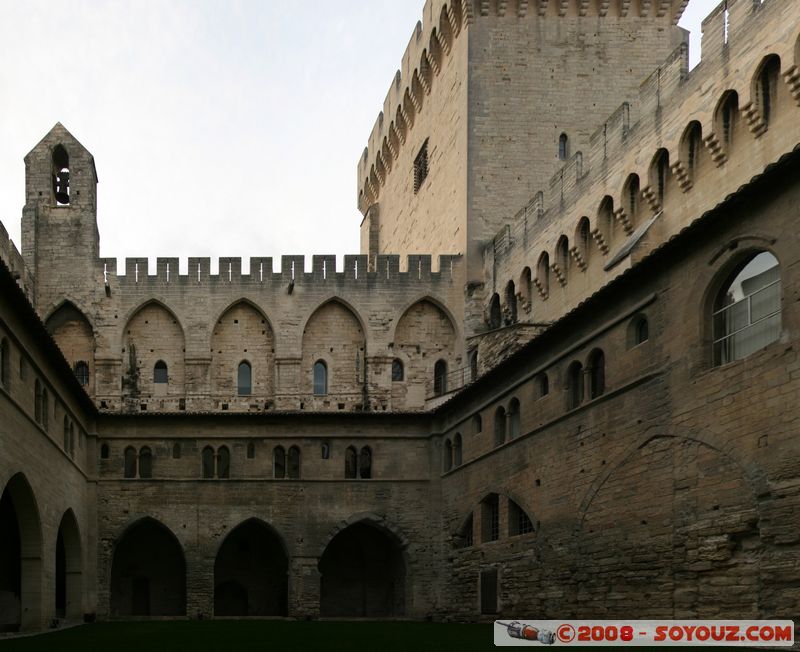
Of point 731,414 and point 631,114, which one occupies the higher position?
point 631,114

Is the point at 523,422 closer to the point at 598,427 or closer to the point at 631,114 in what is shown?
the point at 598,427

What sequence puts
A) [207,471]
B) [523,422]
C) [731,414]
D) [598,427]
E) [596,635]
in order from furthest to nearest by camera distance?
[207,471]
[523,422]
[598,427]
[596,635]
[731,414]

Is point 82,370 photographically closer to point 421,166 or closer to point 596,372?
point 421,166

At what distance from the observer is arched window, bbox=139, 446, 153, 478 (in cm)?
3891

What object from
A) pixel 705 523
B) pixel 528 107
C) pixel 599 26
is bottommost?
pixel 705 523

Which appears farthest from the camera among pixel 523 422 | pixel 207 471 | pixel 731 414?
pixel 207 471

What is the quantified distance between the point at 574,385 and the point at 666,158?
5922 mm

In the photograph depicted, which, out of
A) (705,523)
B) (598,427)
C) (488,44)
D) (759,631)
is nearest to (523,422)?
(598,427)

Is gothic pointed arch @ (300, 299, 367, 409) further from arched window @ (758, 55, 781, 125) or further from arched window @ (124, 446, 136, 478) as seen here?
arched window @ (758, 55, 781, 125)

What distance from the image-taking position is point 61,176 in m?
42.2

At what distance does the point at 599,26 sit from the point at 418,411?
46.7 ft

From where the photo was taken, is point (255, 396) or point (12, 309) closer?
point (12, 309)

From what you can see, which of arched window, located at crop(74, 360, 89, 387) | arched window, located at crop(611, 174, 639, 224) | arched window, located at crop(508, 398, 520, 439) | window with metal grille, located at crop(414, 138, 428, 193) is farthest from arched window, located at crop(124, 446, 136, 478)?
arched window, located at crop(611, 174, 639, 224)

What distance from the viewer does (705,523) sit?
63.6 ft
